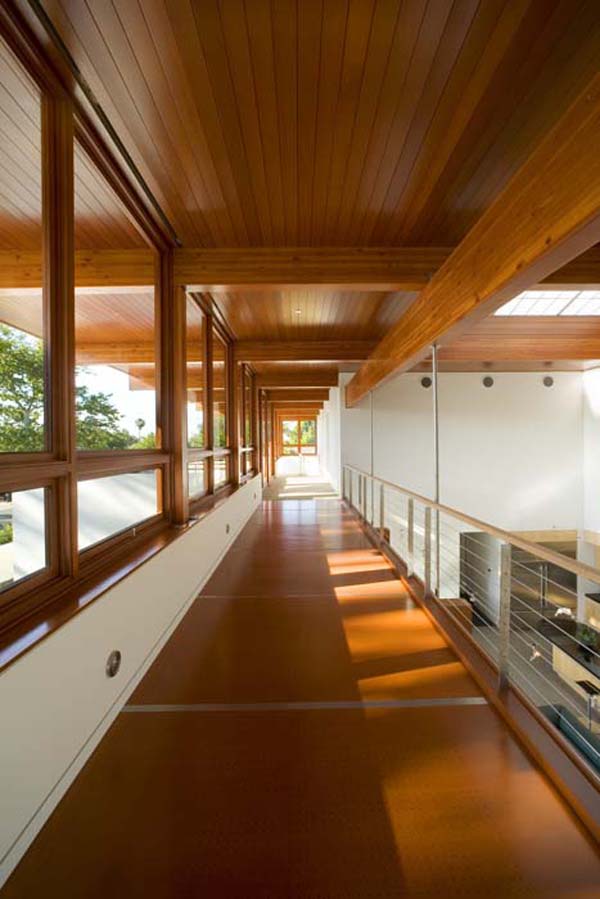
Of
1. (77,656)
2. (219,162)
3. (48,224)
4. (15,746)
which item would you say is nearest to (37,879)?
(15,746)

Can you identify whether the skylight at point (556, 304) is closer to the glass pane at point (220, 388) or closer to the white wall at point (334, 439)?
the glass pane at point (220, 388)

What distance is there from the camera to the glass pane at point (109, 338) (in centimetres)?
201

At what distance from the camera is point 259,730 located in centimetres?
167

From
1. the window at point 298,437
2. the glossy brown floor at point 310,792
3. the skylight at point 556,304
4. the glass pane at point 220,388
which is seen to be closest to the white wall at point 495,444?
the glass pane at point 220,388

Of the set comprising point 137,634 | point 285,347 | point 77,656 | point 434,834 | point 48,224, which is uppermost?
point 285,347

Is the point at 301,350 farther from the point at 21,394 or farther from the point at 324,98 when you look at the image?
the point at 21,394

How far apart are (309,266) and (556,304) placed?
3251 millimetres

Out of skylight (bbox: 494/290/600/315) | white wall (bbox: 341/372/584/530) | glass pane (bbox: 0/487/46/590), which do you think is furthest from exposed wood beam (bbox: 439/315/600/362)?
glass pane (bbox: 0/487/46/590)

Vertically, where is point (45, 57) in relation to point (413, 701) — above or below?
above

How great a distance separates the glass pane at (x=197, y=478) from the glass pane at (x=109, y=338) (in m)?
1.08

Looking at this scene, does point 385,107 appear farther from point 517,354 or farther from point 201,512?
point 517,354

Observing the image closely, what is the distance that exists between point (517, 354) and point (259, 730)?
18.0 feet

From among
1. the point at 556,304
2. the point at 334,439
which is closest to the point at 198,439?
the point at 556,304

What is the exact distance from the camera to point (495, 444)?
8.37 meters
